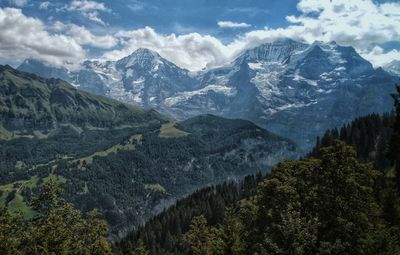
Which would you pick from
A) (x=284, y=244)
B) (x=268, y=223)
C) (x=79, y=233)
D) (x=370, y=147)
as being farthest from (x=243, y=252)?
(x=370, y=147)

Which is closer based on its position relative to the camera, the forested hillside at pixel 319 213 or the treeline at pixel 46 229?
the treeline at pixel 46 229

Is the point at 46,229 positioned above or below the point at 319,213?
below

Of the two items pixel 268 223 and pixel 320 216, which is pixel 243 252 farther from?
pixel 320 216

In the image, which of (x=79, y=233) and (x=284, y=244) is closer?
(x=284, y=244)

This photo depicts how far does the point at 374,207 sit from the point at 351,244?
580 cm

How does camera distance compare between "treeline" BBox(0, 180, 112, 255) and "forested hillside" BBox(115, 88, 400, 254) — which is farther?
"forested hillside" BBox(115, 88, 400, 254)

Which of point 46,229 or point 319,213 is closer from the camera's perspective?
point 46,229

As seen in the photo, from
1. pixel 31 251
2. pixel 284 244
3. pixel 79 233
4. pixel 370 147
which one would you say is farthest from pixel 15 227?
pixel 370 147

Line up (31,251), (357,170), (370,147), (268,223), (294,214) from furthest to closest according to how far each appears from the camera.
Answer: (370,147), (268,223), (357,170), (294,214), (31,251)

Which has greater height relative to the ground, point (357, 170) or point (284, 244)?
point (357, 170)

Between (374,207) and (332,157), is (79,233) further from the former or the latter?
(374,207)

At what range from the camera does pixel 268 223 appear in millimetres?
52375

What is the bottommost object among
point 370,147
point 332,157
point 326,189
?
point 370,147

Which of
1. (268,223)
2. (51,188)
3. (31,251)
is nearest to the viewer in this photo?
(31,251)
